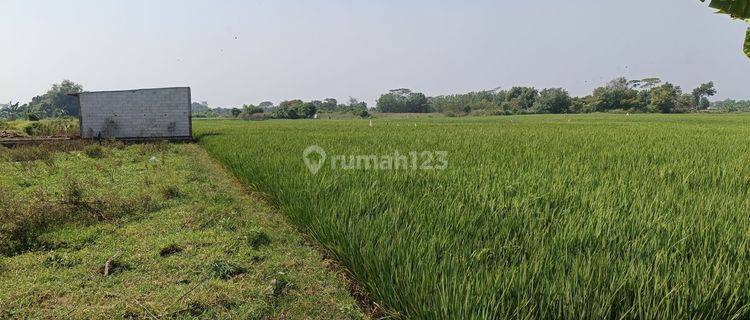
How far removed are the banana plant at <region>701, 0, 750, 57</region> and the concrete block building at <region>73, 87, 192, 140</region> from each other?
18208 mm

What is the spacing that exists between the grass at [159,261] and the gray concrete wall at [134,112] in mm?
11361

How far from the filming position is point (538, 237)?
8.21 feet

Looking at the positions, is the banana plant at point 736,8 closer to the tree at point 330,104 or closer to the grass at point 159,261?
the grass at point 159,261

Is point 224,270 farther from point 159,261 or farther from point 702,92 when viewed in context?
point 702,92

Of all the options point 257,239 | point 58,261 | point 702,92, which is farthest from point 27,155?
point 702,92

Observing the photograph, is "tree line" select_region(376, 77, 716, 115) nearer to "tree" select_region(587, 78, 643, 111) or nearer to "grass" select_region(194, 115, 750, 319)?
"tree" select_region(587, 78, 643, 111)

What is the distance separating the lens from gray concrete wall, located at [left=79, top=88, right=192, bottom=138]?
16.6 meters

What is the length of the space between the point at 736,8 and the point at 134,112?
63.7 ft

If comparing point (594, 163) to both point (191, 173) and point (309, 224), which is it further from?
point (191, 173)

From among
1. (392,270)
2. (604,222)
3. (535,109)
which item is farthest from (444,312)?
(535,109)

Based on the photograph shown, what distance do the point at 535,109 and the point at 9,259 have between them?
81.7 metres

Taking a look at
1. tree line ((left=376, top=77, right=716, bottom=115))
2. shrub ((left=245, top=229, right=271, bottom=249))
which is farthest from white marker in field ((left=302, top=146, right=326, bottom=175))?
tree line ((left=376, top=77, right=716, bottom=115))

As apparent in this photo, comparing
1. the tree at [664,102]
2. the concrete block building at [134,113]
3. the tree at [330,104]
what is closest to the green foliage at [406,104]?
the tree at [330,104]

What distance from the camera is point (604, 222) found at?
266cm
